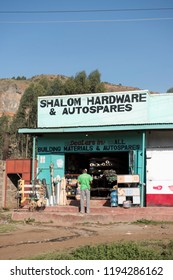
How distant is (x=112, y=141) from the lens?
1930 cm

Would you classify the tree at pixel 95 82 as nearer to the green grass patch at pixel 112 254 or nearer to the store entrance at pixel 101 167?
the store entrance at pixel 101 167

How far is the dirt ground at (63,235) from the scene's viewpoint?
991 centimetres

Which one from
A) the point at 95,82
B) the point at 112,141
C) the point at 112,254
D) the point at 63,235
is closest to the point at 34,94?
the point at 95,82

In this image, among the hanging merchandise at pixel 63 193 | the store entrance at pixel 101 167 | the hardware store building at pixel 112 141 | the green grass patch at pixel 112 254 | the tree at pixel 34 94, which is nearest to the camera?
the green grass patch at pixel 112 254

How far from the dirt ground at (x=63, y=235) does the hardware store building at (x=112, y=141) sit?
3.15 metres

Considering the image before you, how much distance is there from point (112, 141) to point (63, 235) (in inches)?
293

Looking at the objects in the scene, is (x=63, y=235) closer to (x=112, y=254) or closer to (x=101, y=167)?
(x=112, y=254)

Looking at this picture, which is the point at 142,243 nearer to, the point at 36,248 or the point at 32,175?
the point at 36,248

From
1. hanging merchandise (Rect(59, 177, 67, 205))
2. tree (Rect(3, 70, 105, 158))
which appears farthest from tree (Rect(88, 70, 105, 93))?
hanging merchandise (Rect(59, 177, 67, 205))

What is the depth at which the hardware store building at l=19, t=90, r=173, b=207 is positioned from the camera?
17766mm

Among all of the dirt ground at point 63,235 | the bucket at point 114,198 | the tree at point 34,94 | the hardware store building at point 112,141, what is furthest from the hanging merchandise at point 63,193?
the tree at point 34,94
